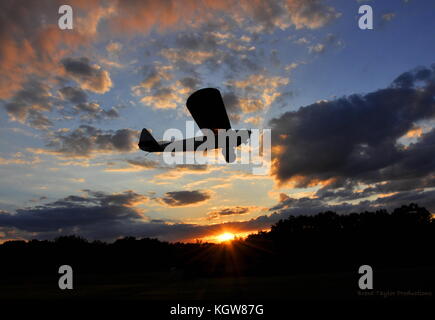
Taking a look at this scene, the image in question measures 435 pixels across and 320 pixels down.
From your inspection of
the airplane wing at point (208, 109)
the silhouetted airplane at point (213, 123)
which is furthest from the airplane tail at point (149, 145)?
the airplane wing at point (208, 109)

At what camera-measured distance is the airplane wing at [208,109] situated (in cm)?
840

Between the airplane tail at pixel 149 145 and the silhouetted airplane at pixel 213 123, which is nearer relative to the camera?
the silhouetted airplane at pixel 213 123

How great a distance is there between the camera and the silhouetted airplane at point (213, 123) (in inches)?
334

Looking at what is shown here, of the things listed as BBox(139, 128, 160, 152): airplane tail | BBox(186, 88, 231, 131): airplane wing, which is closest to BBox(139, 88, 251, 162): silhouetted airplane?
BBox(186, 88, 231, 131): airplane wing

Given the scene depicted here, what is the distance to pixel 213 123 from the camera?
30.2ft

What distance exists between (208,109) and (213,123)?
58 cm

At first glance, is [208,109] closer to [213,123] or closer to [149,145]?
[213,123]

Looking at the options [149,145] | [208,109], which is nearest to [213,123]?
[208,109]

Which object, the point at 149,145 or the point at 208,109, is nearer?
the point at 208,109

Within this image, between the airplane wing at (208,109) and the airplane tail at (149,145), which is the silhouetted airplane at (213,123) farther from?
the airplane tail at (149,145)

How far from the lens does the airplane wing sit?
840cm

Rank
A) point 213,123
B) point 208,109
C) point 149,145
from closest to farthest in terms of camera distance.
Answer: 1. point 208,109
2. point 213,123
3. point 149,145
